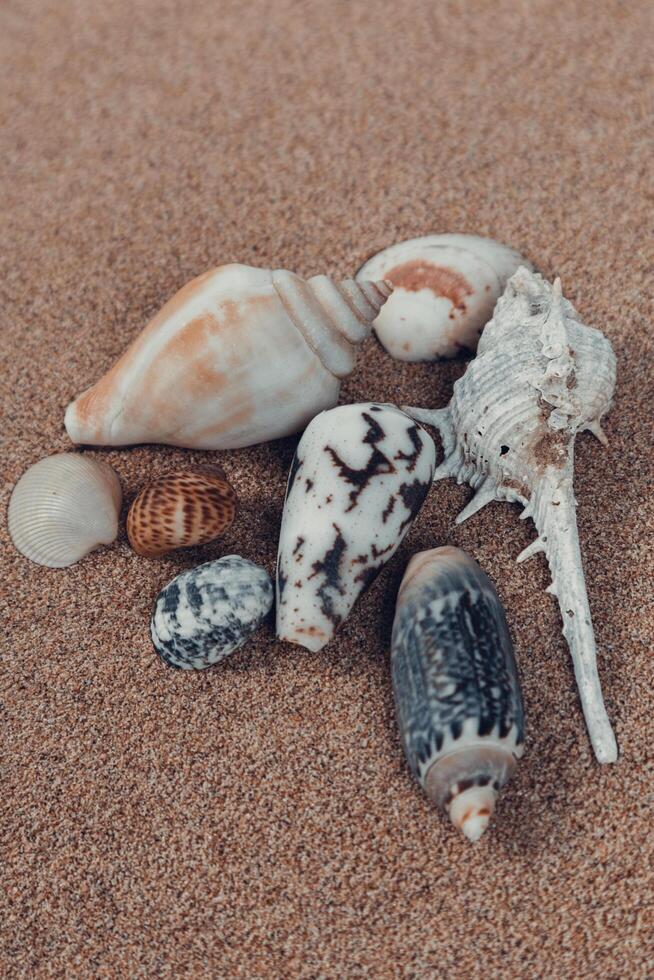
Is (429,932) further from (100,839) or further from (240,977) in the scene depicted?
(100,839)

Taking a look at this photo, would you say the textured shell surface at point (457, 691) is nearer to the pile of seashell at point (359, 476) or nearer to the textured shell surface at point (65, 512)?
the pile of seashell at point (359, 476)

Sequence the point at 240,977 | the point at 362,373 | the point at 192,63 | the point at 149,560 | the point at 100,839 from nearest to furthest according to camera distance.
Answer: the point at 240,977, the point at 100,839, the point at 149,560, the point at 362,373, the point at 192,63

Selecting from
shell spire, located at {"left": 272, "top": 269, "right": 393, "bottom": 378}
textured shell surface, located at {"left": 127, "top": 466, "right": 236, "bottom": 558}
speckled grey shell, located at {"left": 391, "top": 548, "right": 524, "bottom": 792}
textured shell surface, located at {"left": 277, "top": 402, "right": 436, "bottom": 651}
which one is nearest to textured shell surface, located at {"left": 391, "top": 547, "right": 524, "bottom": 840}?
speckled grey shell, located at {"left": 391, "top": 548, "right": 524, "bottom": 792}

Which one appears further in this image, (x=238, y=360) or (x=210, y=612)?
(x=238, y=360)

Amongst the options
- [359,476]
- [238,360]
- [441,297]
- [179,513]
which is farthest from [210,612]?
[441,297]

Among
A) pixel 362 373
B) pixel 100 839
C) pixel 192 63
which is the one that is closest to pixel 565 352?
pixel 362 373

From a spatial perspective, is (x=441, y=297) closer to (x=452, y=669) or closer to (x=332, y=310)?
(x=332, y=310)

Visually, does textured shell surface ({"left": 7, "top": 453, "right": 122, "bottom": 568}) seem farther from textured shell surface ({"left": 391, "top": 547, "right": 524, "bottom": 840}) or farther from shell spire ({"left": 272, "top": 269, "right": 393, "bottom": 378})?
textured shell surface ({"left": 391, "top": 547, "right": 524, "bottom": 840})
